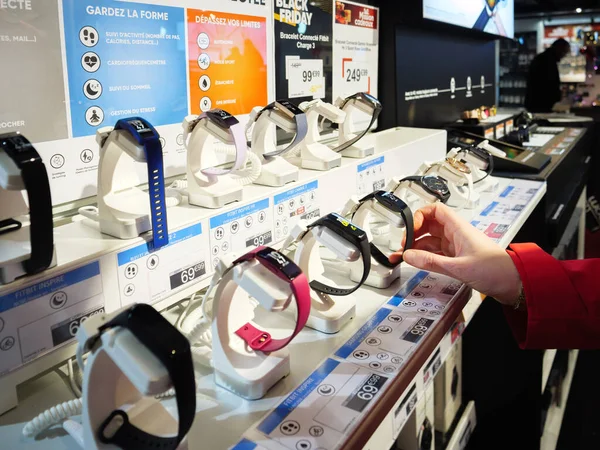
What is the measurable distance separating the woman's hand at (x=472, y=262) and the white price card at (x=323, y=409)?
364 mm

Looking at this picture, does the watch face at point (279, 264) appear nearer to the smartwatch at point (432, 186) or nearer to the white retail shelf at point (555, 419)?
the smartwatch at point (432, 186)

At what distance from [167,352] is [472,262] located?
78cm

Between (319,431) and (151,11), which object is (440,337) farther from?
(151,11)

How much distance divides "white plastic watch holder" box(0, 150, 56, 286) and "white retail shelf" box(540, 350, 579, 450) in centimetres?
235

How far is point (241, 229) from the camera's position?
1.30m

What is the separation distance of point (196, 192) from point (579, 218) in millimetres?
3358

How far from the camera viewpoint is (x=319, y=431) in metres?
0.82

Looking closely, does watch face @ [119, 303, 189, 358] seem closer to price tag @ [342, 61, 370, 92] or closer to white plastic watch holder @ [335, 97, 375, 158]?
white plastic watch holder @ [335, 97, 375, 158]

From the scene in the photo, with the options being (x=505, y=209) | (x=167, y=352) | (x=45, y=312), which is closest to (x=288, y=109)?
(x=45, y=312)

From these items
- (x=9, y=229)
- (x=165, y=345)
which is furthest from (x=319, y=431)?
(x=9, y=229)

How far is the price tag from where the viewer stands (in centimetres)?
231

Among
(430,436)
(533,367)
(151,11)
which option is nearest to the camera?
(151,11)

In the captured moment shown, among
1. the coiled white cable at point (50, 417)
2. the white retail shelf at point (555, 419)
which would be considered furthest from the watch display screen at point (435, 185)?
the white retail shelf at point (555, 419)

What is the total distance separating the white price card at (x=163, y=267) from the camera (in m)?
1.04
